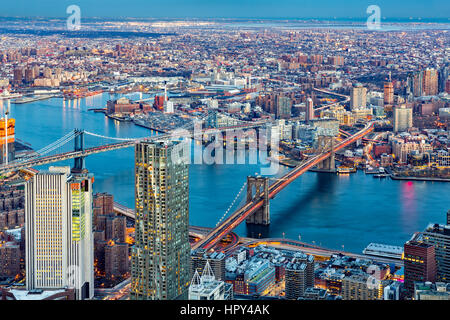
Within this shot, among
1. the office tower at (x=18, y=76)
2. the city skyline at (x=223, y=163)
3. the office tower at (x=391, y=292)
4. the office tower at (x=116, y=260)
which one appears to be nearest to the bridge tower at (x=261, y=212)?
the city skyline at (x=223, y=163)

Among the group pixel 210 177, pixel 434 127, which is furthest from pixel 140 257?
pixel 434 127

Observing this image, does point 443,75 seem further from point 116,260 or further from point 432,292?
point 432,292

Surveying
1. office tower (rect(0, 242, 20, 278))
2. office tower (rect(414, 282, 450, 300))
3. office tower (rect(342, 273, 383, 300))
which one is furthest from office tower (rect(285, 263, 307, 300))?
office tower (rect(0, 242, 20, 278))

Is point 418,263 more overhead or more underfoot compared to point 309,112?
more underfoot

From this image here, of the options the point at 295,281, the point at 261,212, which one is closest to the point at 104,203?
the point at 261,212

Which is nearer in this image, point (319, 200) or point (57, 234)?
point (57, 234)

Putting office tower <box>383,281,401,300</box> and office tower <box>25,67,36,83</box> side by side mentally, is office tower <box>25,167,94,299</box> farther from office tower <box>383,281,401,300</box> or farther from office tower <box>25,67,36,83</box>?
office tower <box>25,67,36,83</box>
